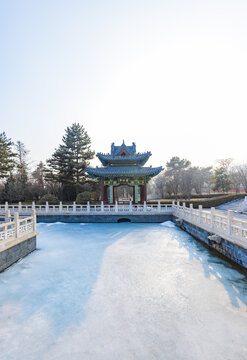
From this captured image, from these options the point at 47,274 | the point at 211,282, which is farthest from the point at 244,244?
the point at 47,274

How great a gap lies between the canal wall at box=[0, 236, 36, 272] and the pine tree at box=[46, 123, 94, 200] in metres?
19.3

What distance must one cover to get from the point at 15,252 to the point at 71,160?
22.7 meters

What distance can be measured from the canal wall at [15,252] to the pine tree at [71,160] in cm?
1926

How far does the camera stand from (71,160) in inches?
1108

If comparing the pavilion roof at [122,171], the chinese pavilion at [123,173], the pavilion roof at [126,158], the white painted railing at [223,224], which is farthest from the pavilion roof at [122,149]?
the white painted railing at [223,224]

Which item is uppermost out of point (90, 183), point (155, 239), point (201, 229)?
point (90, 183)

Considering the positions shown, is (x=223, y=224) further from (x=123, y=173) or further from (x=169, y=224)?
(x=123, y=173)

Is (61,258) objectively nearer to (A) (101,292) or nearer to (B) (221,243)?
(A) (101,292)

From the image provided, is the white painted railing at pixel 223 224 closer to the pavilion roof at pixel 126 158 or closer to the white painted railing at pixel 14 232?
the white painted railing at pixel 14 232

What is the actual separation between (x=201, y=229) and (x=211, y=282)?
4.50 m

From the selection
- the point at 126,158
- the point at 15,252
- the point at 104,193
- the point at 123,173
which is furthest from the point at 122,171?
the point at 15,252

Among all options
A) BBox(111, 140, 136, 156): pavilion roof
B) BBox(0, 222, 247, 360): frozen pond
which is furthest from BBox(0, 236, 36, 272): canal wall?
BBox(111, 140, 136, 156): pavilion roof

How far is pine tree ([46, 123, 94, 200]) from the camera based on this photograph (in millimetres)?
27734

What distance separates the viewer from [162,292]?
461cm
